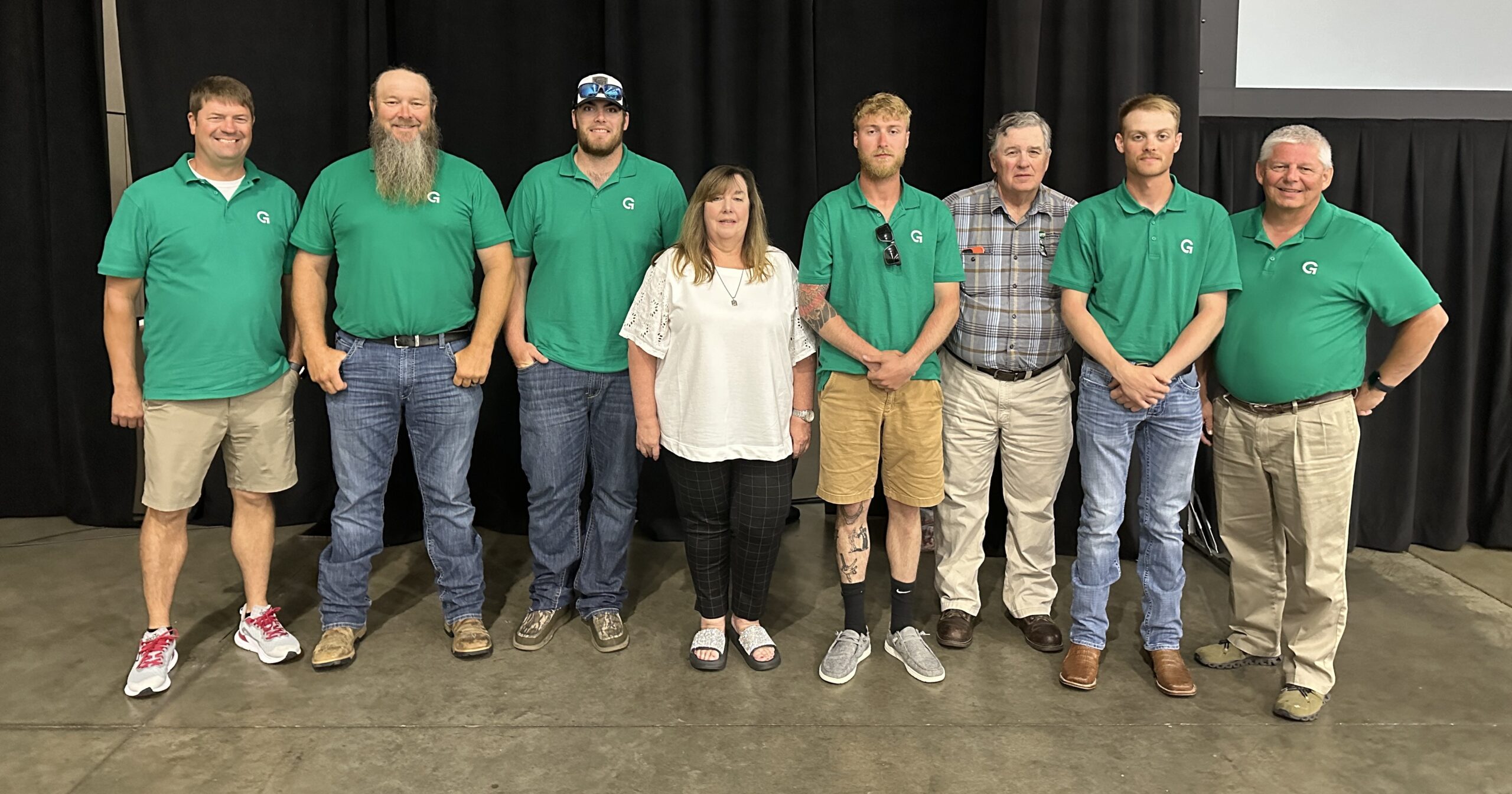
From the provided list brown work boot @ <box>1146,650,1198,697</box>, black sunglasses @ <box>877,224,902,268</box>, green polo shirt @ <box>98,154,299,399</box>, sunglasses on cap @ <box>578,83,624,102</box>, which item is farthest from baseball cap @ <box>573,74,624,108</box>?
brown work boot @ <box>1146,650,1198,697</box>

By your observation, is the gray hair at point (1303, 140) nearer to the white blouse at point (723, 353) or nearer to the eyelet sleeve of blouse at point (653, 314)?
the white blouse at point (723, 353)

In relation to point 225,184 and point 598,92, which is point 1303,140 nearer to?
point 598,92

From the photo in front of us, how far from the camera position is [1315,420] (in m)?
2.85

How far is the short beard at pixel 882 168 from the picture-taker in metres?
2.98

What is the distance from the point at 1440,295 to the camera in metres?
4.11

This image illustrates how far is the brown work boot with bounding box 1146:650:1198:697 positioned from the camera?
297 centimetres

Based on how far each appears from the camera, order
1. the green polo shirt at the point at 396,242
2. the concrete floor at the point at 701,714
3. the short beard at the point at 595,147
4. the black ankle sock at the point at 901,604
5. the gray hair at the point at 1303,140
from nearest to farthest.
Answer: the concrete floor at the point at 701,714, the gray hair at the point at 1303,140, the green polo shirt at the point at 396,242, the short beard at the point at 595,147, the black ankle sock at the point at 901,604

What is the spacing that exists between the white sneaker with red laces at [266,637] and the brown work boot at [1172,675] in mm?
2562

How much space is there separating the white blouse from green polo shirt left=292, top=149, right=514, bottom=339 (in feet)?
1.80

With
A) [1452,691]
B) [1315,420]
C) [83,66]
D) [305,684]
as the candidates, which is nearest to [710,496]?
[305,684]

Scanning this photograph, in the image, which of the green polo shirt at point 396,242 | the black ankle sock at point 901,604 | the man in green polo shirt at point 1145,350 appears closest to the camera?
the man in green polo shirt at point 1145,350

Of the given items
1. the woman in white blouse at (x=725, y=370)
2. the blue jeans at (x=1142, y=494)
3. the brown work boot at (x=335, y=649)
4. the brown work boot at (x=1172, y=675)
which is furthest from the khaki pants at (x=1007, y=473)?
the brown work boot at (x=335, y=649)

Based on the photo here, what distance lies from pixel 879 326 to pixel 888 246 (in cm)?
23

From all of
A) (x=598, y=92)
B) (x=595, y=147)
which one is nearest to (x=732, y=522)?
(x=595, y=147)
